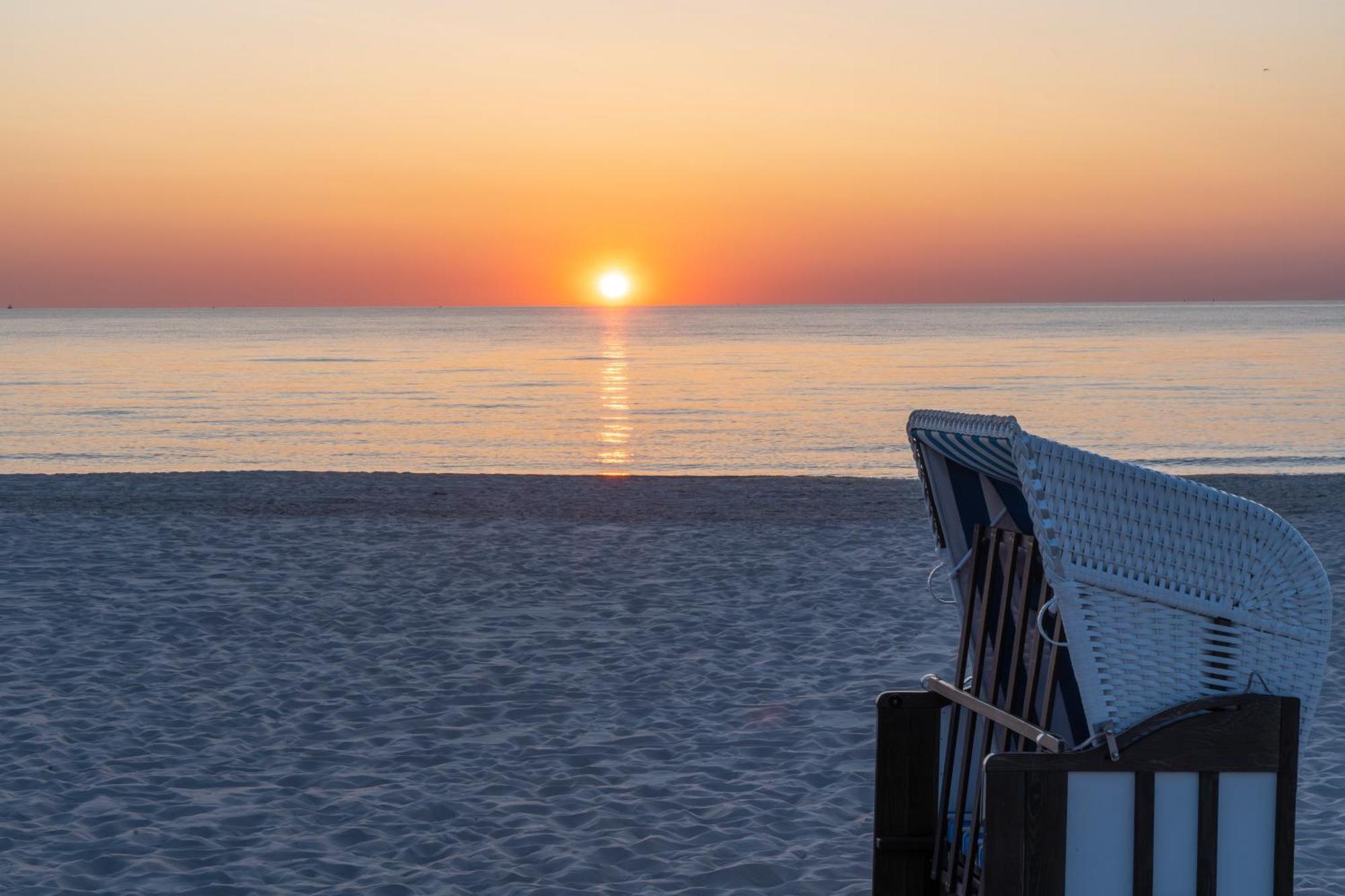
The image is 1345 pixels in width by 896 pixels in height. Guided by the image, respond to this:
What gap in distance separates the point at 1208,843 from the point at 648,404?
38.8 meters

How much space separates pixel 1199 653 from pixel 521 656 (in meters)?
5.15

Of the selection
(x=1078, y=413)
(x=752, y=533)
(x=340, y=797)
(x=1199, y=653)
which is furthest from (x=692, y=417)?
(x=1199, y=653)

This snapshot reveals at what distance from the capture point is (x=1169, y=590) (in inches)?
118

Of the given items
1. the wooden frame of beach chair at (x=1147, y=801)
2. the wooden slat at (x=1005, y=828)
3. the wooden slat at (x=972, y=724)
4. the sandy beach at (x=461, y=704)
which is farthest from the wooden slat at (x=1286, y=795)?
the sandy beach at (x=461, y=704)

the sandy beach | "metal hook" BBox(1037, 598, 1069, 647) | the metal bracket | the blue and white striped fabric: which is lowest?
the sandy beach

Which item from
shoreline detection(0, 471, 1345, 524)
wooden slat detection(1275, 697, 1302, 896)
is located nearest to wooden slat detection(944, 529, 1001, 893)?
wooden slat detection(1275, 697, 1302, 896)

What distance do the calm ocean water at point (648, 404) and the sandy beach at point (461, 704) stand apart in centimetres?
1333

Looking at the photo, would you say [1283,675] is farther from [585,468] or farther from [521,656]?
[585,468]

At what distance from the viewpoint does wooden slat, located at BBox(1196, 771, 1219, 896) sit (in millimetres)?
3025

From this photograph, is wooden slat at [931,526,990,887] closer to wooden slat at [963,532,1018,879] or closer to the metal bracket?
wooden slat at [963,532,1018,879]

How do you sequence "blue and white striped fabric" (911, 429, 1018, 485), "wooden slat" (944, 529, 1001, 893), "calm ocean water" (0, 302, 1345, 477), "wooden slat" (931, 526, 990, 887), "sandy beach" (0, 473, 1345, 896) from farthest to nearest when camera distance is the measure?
"calm ocean water" (0, 302, 1345, 477), "sandy beach" (0, 473, 1345, 896), "wooden slat" (931, 526, 990, 887), "wooden slat" (944, 529, 1001, 893), "blue and white striped fabric" (911, 429, 1018, 485)

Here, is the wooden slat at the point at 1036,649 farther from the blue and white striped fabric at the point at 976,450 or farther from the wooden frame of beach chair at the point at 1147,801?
the blue and white striped fabric at the point at 976,450

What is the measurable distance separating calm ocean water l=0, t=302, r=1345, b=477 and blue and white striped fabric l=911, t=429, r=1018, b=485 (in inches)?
786

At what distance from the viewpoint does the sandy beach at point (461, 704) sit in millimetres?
4750
